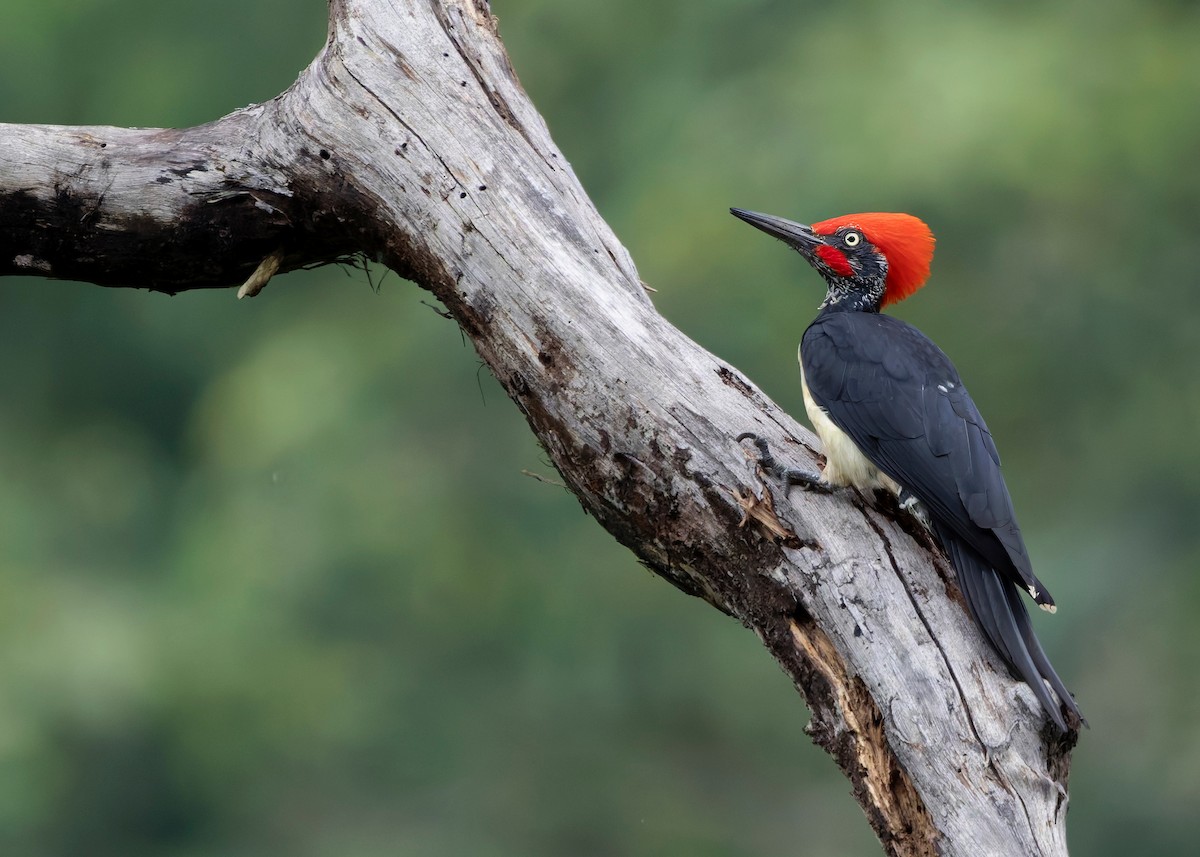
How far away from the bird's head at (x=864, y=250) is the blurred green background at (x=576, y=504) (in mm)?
3232

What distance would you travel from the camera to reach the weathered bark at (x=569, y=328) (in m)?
2.81

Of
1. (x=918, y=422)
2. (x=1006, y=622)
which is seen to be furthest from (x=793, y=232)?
(x=1006, y=622)

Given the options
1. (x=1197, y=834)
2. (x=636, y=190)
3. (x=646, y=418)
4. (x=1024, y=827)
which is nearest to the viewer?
(x=1024, y=827)

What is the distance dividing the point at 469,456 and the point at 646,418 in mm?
6001

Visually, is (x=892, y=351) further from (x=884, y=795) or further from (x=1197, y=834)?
(x=1197, y=834)

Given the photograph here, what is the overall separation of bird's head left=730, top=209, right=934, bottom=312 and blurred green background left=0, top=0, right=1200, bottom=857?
323 cm

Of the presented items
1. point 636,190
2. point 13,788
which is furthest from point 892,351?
point 13,788

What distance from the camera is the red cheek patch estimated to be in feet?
13.4

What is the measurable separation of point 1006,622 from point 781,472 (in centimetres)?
58

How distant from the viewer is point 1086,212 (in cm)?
800

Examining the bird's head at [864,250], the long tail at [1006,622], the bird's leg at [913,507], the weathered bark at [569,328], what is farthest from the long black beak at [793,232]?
the long tail at [1006,622]

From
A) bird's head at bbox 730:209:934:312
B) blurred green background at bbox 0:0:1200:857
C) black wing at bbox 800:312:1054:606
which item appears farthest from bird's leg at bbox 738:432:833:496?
blurred green background at bbox 0:0:1200:857

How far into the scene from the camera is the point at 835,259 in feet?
13.4

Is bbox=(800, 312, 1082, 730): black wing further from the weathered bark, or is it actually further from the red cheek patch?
the red cheek patch
